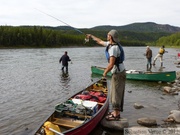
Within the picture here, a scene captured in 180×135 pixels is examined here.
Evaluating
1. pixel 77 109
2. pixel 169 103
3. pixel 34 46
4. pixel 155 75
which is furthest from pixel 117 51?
pixel 34 46

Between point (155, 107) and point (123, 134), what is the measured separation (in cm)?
443

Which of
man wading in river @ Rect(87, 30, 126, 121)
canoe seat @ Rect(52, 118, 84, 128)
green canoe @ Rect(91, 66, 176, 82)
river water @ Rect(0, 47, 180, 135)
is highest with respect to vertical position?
man wading in river @ Rect(87, 30, 126, 121)

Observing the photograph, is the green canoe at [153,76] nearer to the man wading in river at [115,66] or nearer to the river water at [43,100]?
the river water at [43,100]

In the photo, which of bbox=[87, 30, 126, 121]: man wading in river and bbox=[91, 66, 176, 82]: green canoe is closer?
bbox=[87, 30, 126, 121]: man wading in river

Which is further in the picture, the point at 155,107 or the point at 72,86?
the point at 72,86

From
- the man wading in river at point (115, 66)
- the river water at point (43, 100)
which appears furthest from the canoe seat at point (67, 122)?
the man wading in river at point (115, 66)

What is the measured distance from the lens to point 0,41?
275 ft

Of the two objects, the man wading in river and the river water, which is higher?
the man wading in river

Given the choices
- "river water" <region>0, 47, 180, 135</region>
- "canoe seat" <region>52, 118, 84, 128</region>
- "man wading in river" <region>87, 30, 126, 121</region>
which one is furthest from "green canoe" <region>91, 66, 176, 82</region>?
"canoe seat" <region>52, 118, 84, 128</region>

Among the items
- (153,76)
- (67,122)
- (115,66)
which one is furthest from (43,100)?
(153,76)

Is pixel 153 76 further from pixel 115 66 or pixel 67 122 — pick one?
pixel 67 122

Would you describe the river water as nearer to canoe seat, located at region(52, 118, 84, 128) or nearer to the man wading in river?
canoe seat, located at region(52, 118, 84, 128)

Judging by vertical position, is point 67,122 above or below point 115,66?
below

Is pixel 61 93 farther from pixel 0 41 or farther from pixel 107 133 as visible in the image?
pixel 0 41
